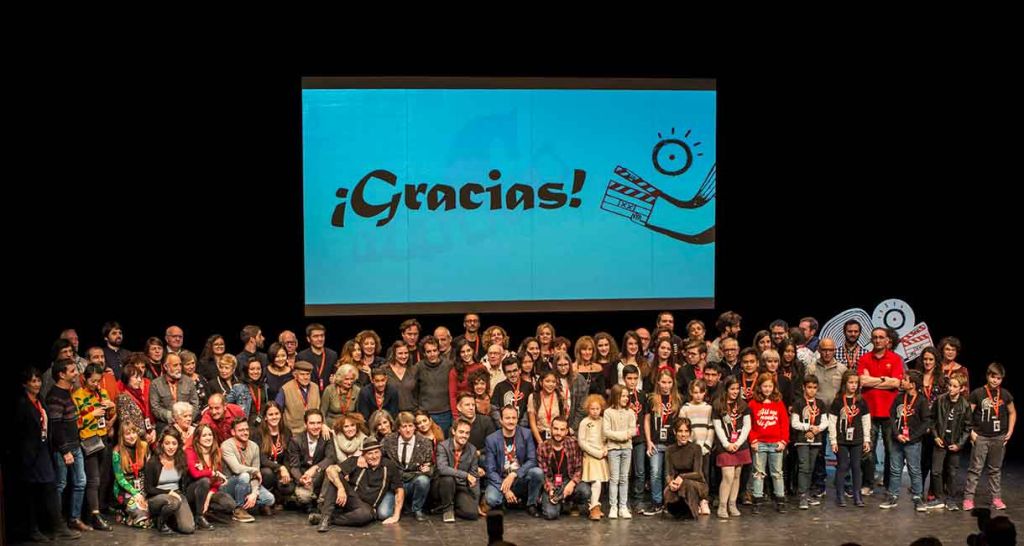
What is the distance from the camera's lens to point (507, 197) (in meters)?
12.1

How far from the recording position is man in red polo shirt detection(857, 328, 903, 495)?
9.96m

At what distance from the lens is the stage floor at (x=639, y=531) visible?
28.7ft

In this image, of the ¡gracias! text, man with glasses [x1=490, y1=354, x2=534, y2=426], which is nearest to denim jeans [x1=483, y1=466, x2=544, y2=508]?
man with glasses [x1=490, y1=354, x2=534, y2=426]

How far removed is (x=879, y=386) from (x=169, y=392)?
17.3 ft

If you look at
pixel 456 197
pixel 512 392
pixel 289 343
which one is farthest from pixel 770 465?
pixel 456 197

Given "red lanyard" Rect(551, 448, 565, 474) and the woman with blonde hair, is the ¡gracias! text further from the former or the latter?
"red lanyard" Rect(551, 448, 565, 474)

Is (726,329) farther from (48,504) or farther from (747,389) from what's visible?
(48,504)

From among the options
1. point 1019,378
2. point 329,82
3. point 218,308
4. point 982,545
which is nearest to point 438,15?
point 329,82

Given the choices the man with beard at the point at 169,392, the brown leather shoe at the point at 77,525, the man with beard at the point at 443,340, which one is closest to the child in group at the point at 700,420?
the man with beard at the point at 443,340

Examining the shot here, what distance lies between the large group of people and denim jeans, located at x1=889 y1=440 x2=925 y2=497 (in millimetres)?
16

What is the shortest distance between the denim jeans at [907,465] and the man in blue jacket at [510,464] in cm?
260

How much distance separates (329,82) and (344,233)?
4.44 feet

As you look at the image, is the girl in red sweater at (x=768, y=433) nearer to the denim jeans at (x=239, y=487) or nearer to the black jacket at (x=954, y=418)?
the black jacket at (x=954, y=418)

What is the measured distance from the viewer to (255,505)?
368 inches
